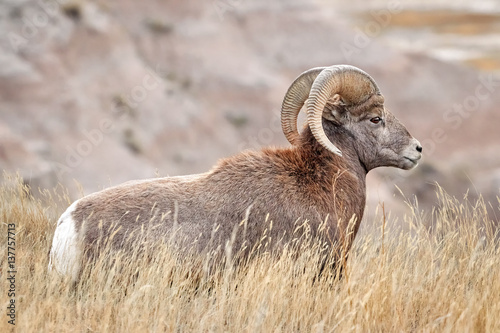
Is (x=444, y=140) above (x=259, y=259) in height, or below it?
above

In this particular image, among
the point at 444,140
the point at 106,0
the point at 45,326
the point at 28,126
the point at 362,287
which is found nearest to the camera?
the point at 45,326

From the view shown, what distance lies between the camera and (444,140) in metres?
48.5

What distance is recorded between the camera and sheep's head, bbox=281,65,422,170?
22.4 feet

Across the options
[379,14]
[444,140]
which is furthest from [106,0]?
[379,14]

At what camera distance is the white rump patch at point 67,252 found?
5371mm

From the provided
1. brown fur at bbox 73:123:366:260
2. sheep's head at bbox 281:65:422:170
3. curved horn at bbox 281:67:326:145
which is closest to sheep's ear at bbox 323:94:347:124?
sheep's head at bbox 281:65:422:170

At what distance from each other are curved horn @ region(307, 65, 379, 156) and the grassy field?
1.15 m

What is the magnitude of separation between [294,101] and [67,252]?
2.83 metres

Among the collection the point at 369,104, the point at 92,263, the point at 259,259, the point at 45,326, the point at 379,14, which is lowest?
the point at 45,326

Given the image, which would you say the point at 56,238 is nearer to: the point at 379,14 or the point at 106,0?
the point at 106,0

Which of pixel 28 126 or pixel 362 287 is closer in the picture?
pixel 362 287

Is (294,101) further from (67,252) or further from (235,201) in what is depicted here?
(67,252)

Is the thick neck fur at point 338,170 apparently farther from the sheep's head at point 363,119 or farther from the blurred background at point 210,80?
the blurred background at point 210,80

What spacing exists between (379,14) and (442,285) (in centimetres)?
6074
